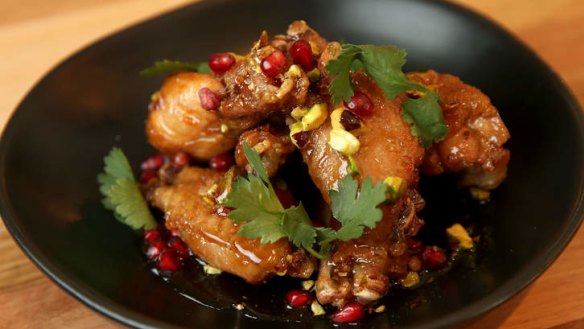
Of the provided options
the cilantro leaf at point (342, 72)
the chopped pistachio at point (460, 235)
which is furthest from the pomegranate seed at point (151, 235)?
the chopped pistachio at point (460, 235)

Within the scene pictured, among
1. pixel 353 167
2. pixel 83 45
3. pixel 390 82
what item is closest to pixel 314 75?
pixel 390 82

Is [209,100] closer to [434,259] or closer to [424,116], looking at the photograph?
[424,116]

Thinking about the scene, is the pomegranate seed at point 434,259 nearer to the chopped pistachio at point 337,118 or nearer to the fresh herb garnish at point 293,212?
the fresh herb garnish at point 293,212

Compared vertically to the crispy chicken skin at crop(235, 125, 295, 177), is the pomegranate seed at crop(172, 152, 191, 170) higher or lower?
lower

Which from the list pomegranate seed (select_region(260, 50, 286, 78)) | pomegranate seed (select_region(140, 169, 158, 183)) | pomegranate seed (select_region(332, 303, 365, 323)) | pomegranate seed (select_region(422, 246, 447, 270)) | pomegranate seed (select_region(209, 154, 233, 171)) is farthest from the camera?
pomegranate seed (select_region(140, 169, 158, 183))

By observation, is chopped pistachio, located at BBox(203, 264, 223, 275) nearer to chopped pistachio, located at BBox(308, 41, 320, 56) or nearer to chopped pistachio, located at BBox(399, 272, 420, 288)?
chopped pistachio, located at BBox(399, 272, 420, 288)

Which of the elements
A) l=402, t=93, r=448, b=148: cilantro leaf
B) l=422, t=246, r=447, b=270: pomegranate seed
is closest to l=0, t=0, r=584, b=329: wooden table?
l=422, t=246, r=447, b=270: pomegranate seed

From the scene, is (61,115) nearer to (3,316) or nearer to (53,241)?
(53,241)
